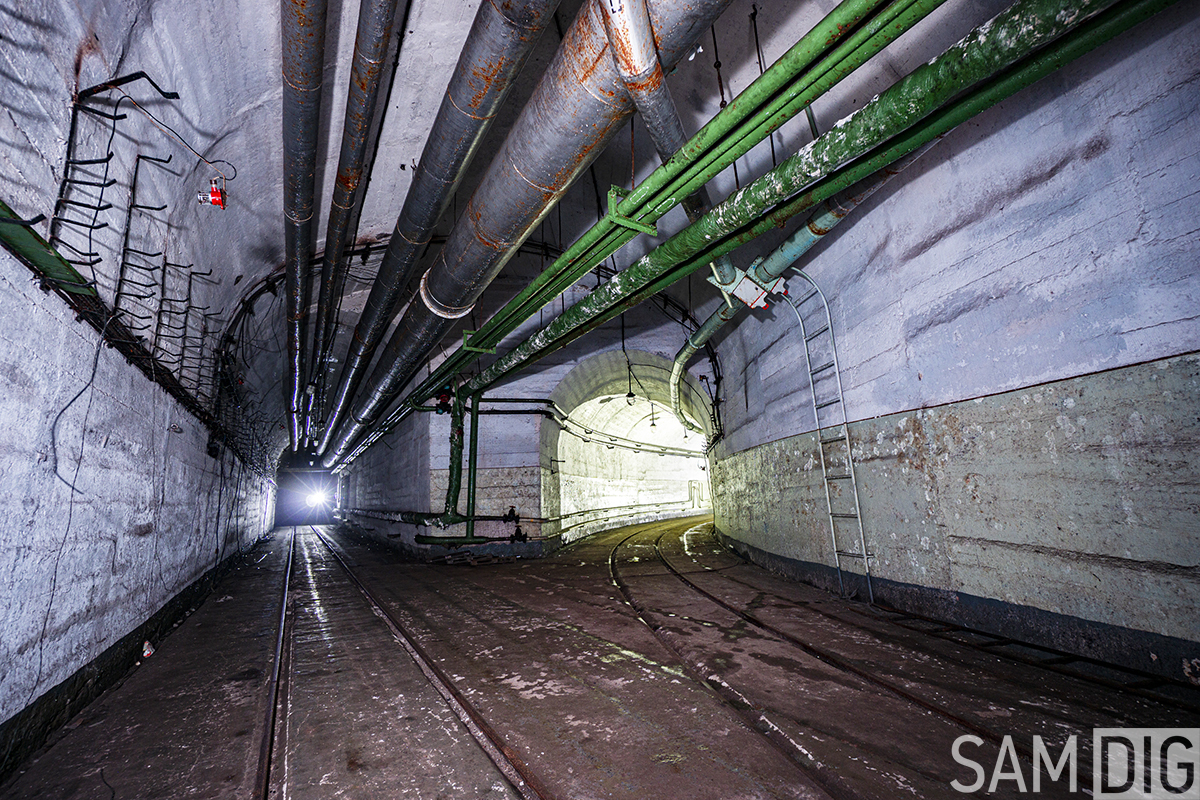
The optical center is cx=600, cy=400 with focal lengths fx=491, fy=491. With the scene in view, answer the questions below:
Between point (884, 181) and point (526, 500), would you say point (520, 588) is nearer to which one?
point (526, 500)

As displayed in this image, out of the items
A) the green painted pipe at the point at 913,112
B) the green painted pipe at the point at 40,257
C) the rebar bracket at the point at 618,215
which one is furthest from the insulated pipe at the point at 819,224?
the green painted pipe at the point at 40,257

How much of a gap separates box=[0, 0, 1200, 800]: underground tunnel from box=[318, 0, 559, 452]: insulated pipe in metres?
0.04

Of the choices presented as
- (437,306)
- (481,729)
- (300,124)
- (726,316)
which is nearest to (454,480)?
(437,306)

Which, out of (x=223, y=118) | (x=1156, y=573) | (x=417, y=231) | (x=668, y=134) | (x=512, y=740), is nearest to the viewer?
(x=512, y=740)

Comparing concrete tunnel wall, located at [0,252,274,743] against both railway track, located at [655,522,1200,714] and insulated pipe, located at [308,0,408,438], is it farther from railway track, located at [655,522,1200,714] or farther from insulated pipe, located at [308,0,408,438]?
railway track, located at [655,522,1200,714]

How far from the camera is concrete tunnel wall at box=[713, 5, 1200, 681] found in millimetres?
2996

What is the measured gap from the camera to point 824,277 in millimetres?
5988

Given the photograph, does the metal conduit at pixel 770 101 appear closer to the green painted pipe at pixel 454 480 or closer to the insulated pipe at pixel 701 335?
the insulated pipe at pixel 701 335

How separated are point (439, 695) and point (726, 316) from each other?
223 inches

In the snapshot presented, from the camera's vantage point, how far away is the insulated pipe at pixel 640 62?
8.29ft

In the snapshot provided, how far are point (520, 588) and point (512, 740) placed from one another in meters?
4.65

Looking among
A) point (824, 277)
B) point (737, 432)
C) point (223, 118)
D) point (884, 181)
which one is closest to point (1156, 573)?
point (884, 181)

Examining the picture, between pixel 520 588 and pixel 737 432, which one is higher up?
pixel 737 432

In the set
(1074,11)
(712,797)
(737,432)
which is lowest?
(712,797)
